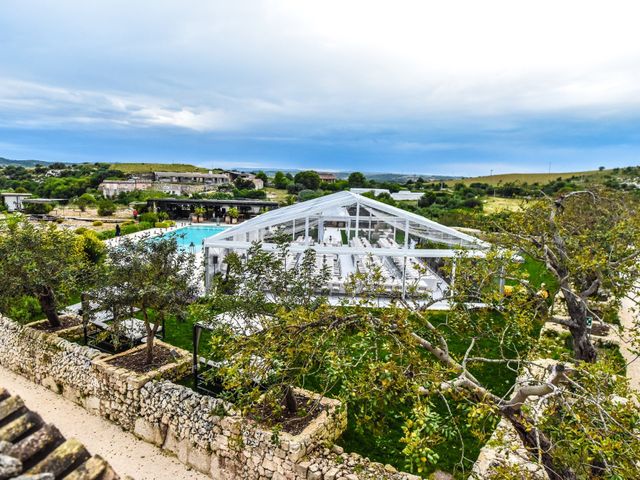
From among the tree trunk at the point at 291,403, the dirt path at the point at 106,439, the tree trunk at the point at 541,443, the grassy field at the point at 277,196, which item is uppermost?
the grassy field at the point at 277,196

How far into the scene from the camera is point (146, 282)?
8266mm

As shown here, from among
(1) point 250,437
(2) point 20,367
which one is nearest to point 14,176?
(2) point 20,367

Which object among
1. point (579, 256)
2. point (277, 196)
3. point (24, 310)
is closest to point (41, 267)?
point (24, 310)

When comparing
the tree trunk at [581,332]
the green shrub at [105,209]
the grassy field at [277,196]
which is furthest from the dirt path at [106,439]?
the grassy field at [277,196]

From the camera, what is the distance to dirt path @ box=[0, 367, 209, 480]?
6.89 meters

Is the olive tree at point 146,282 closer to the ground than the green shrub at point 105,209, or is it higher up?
higher up

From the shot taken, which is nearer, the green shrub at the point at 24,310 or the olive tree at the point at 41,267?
the olive tree at the point at 41,267

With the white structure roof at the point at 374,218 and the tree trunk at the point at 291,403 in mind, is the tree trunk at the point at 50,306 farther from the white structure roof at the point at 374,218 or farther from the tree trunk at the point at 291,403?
the tree trunk at the point at 291,403

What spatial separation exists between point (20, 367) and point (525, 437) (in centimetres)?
1184

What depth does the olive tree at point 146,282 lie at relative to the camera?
825 centimetres

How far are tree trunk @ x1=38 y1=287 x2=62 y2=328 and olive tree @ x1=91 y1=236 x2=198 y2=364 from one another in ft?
8.05

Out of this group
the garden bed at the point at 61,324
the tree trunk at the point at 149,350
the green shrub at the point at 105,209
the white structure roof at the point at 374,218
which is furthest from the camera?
the green shrub at the point at 105,209

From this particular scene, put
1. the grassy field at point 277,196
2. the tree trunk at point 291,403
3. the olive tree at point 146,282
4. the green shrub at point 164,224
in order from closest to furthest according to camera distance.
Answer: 1. the tree trunk at point 291,403
2. the olive tree at point 146,282
3. the green shrub at point 164,224
4. the grassy field at point 277,196

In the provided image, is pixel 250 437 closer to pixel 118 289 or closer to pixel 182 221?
pixel 118 289
